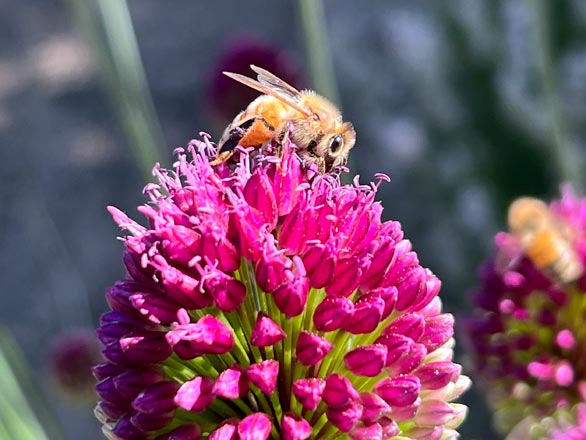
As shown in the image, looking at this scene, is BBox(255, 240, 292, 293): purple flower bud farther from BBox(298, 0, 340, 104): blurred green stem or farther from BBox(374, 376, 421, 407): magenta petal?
BBox(298, 0, 340, 104): blurred green stem

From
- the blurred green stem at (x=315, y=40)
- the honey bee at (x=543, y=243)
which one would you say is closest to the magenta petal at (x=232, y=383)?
the honey bee at (x=543, y=243)

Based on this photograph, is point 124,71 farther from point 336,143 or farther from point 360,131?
point 360,131

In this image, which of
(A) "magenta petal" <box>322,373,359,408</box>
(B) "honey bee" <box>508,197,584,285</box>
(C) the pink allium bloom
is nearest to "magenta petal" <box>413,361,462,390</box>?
(C) the pink allium bloom

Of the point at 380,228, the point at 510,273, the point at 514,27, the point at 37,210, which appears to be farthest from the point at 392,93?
the point at 380,228

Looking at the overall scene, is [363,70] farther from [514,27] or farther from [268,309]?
[268,309]

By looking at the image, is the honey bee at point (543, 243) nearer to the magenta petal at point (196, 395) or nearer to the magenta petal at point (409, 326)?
the magenta petal at point (409, 326)
